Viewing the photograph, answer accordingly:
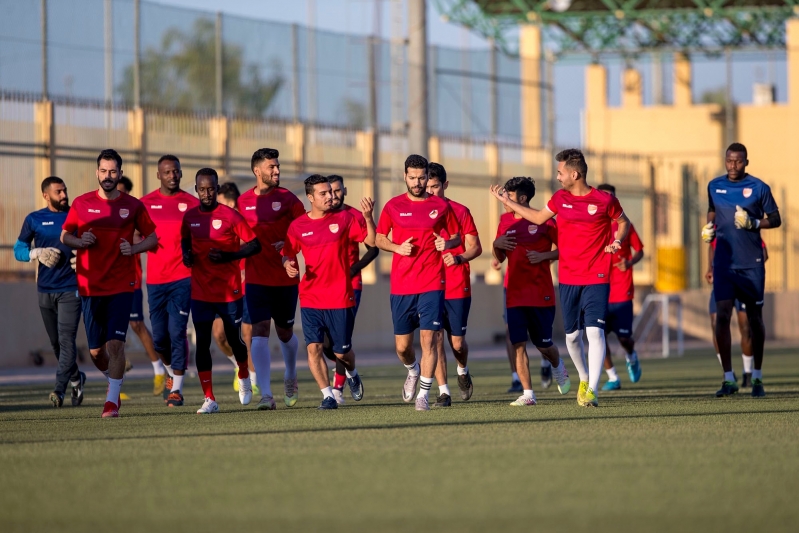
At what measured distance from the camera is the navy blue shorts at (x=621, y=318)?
1577 centimetres

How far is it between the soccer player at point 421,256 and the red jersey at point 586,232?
0.96 meters

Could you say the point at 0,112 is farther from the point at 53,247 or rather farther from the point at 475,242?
the point at 475,242

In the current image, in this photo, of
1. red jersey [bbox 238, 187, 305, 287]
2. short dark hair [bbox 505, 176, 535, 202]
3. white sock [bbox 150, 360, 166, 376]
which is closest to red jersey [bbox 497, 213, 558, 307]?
short dark hair [bbox 505, 176, 535, 202]

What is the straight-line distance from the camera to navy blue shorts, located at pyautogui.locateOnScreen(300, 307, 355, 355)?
1158 centimetres

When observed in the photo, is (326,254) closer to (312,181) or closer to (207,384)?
(312,181)

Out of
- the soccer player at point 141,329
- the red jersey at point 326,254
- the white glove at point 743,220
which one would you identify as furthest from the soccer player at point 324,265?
the white glove at point 743,220

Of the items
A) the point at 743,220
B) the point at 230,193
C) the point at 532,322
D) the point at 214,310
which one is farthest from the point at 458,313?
the point at 230,193

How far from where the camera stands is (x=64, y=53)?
21.6m

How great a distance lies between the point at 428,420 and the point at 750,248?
4.42 metres

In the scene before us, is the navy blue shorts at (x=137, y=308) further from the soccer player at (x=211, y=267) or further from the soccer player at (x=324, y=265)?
the soccer player at (x=324, y=265)

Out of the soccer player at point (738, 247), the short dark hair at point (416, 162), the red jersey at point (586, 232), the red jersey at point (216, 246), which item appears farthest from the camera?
the soccer player at point (738, 247)

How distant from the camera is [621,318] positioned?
15.8 m

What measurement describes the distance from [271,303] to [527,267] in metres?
2.37

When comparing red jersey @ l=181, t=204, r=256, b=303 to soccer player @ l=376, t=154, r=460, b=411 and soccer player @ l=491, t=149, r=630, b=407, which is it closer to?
soccer player @ l=376, t=154, r=460, b=411
